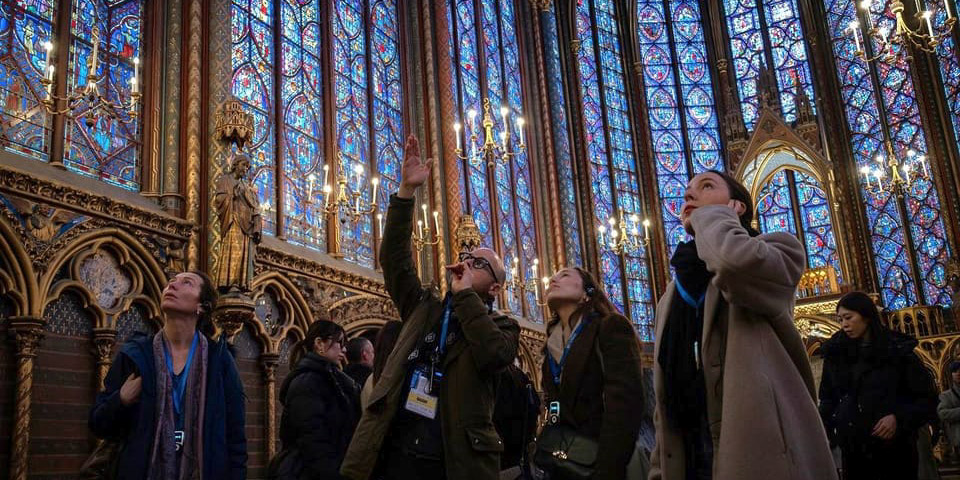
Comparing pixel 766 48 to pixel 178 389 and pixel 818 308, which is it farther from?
pixel 178 389

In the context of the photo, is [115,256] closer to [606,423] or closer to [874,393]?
[606,423]

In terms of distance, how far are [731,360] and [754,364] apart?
6cm

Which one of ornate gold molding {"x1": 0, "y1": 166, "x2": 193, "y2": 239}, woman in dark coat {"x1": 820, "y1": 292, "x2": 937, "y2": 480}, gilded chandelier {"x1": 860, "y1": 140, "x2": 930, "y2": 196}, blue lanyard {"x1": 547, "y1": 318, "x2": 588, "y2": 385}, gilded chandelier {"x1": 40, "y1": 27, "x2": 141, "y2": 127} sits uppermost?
gilded chandelier {"x1": 860, "y1": 140, "x2": 930, "y2": 196}

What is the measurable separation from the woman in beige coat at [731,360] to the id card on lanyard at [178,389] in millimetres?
1729

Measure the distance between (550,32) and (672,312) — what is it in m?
17.0

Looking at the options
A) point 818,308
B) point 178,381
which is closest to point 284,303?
point 178,381

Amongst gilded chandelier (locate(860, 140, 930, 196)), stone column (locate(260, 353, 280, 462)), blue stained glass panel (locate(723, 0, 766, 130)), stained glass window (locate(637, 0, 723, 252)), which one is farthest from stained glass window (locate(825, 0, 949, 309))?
stone column (locate(260, 353, 280, 462))

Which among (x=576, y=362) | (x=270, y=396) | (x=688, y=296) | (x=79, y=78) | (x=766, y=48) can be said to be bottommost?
(x=576, y=362)

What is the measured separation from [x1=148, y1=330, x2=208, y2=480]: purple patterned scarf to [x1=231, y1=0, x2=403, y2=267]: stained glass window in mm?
6182

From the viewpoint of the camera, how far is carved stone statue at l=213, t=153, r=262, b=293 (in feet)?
24.5

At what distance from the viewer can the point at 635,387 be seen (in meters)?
3.16

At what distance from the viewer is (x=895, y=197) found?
59.1 ft

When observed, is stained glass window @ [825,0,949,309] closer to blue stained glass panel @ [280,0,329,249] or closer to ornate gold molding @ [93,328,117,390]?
blue stained glass panel @ [280,0,329,249]

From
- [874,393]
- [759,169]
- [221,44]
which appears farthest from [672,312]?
[759,169]
